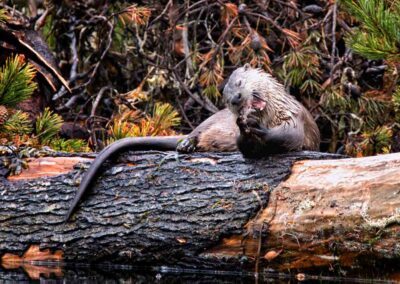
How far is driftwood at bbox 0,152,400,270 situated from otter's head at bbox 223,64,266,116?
2.34 feet

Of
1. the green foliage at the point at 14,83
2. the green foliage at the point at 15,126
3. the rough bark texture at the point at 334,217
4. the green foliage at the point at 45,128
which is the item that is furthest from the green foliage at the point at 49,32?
the rough bark texture at the point at 334,217

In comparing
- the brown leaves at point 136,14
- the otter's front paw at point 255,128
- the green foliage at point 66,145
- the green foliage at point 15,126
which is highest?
the brown leaves at point 136,14

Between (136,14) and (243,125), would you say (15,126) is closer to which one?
(243,125)

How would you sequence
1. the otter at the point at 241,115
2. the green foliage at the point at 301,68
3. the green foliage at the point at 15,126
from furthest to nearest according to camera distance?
the green foliage at the point at 301,68 → the green foliage at the point at 15,126 → the otter at the point at 241,115

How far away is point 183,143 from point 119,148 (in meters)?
0.45

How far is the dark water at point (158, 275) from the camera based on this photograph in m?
3.78

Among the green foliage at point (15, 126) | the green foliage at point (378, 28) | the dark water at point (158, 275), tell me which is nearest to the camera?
the dark water at point (158, 275)

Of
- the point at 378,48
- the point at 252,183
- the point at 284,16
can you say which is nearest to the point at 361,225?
the point at 252,183

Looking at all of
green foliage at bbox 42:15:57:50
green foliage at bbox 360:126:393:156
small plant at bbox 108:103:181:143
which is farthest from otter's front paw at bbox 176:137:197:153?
green foliage at bbox 42:15:57:50

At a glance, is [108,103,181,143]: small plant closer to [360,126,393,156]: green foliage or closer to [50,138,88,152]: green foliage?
[50,138,88,152]: green foliage

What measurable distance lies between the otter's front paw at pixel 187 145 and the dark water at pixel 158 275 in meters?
0.77

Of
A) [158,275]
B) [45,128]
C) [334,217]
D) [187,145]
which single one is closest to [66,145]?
[45,128]

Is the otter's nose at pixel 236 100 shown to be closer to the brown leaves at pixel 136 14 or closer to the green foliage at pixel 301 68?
the green foliage at pixel 301 68

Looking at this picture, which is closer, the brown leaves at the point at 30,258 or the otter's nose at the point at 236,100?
the brown leaves at the point at 30,258
